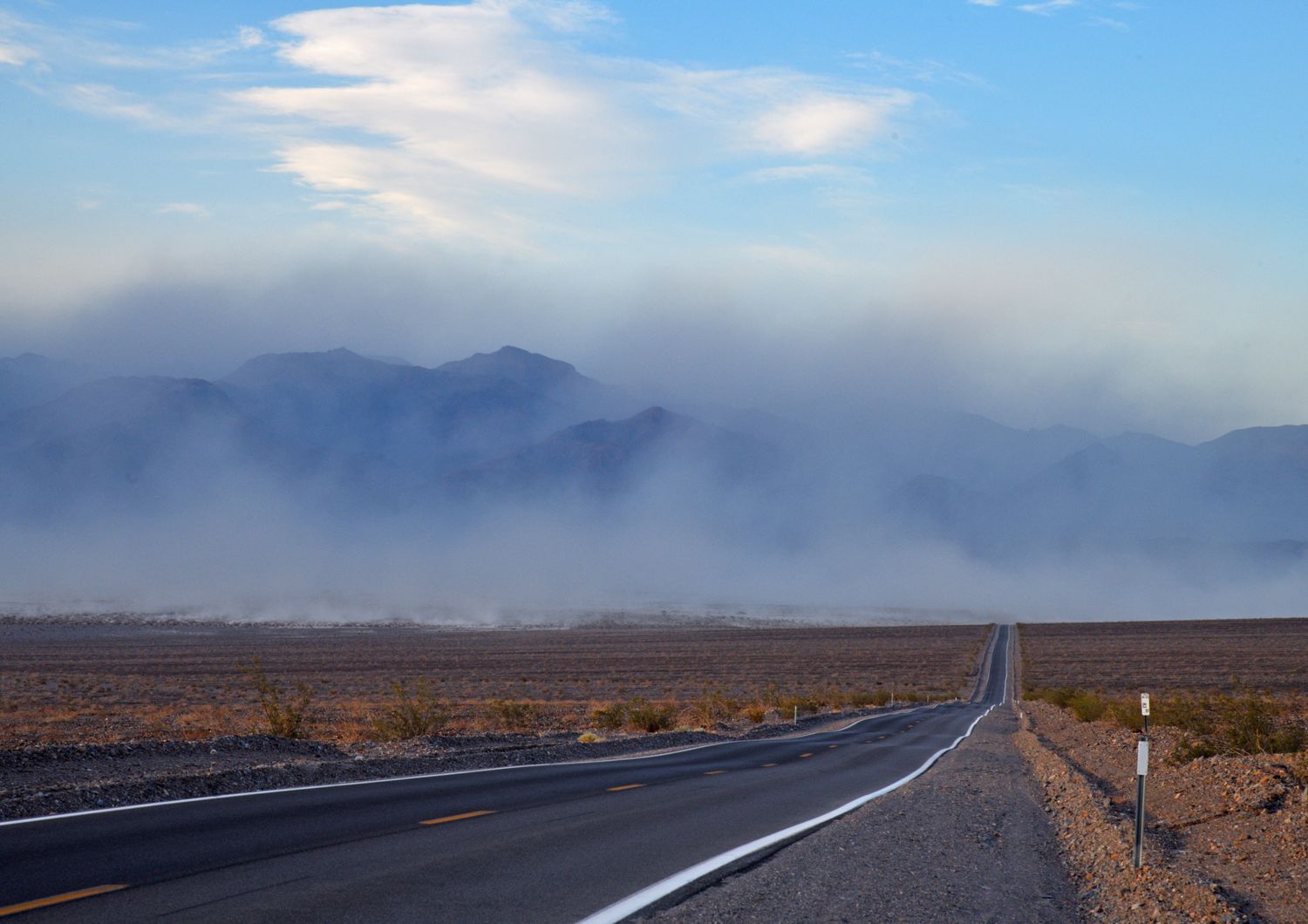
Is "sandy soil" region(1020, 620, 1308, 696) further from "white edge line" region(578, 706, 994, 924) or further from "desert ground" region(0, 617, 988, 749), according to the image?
"white edge line" region(578, 706, 994, 924)

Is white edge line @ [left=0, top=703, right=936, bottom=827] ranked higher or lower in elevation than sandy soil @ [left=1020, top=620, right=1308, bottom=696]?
higher

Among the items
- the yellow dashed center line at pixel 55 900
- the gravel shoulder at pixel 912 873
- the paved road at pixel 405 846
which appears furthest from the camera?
the gravel shoulder at pixel 912 873

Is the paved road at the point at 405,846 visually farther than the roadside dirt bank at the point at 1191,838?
No

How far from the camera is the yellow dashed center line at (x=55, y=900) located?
22.9ft

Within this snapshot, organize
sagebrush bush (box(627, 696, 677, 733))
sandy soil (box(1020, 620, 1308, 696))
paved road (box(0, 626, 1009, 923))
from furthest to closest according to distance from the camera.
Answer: sandy soil (box(1020, 620, 1308, 696)) → sagebrush bush (box(627, 696, 677, 733)) → paved road (box(0, 626, 1009, 923))

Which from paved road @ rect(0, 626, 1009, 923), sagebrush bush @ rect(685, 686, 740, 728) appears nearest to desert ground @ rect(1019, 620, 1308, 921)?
paved road @ rect(0, 626, 1009, 923)

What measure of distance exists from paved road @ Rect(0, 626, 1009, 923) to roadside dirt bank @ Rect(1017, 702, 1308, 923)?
317cm

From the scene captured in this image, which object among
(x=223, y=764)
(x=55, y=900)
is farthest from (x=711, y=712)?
(x=55, y=900)

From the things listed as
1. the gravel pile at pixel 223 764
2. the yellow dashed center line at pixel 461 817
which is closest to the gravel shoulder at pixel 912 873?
the yellow dashed center line at pixel 461 817

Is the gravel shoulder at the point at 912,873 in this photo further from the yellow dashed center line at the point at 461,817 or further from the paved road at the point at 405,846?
the yellow dashed center line at the point at 461,817

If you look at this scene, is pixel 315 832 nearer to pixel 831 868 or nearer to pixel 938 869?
pixel 831 868

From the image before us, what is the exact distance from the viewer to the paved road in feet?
24.8

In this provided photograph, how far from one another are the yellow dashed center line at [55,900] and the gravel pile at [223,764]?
388cm

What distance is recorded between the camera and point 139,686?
51.7 meters
